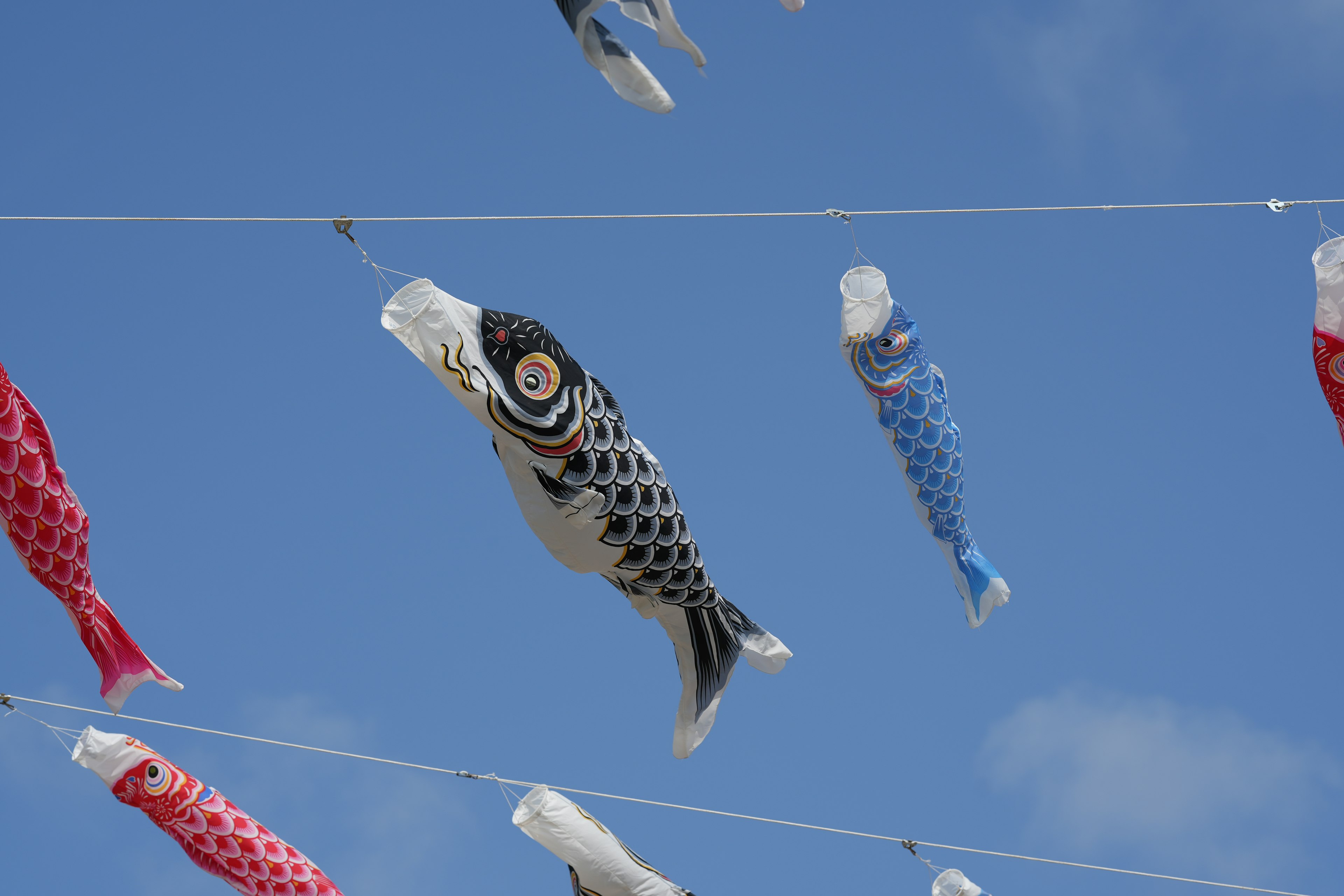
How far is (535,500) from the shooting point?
14.5 feet

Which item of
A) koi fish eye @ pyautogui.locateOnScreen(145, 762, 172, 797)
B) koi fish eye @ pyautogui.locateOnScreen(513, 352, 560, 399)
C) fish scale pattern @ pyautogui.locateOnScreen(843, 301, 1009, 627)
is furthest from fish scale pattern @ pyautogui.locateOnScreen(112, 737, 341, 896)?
fish scale pattern @ pyautogui.locateOnScreen(843, 301, 1009, 627)

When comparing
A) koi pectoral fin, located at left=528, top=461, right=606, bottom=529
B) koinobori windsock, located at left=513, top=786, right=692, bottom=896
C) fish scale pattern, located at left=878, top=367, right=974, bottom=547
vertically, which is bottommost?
koinobori windsock, located at left=513, top=786, right=692, bottom=896

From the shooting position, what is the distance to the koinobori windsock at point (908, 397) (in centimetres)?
541

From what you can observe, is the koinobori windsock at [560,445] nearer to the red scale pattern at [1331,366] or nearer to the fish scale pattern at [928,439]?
the fish scale pattern at [928,439]

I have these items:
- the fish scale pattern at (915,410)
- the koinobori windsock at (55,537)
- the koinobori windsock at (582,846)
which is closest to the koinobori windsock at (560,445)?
the koinobori windsock at (582,846)

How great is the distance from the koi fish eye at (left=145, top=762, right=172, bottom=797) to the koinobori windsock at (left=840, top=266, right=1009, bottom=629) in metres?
2.95

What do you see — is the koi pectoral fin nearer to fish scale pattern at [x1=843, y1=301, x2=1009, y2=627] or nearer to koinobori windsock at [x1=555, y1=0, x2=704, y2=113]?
koinobori windsock at [x1=555, y1=0, x2=704, y2=113]

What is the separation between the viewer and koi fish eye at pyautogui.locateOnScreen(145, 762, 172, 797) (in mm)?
5254

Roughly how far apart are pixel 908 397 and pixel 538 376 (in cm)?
169

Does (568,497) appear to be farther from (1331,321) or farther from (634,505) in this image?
(1331,321)

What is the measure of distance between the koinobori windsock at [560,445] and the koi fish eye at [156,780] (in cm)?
188

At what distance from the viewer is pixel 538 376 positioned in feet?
14.3

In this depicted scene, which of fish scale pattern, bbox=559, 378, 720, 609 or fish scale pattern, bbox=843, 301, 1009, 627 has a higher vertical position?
fish scale pattern, bbox=843, 301, 1009, 627

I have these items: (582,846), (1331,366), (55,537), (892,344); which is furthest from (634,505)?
(1331,366)
